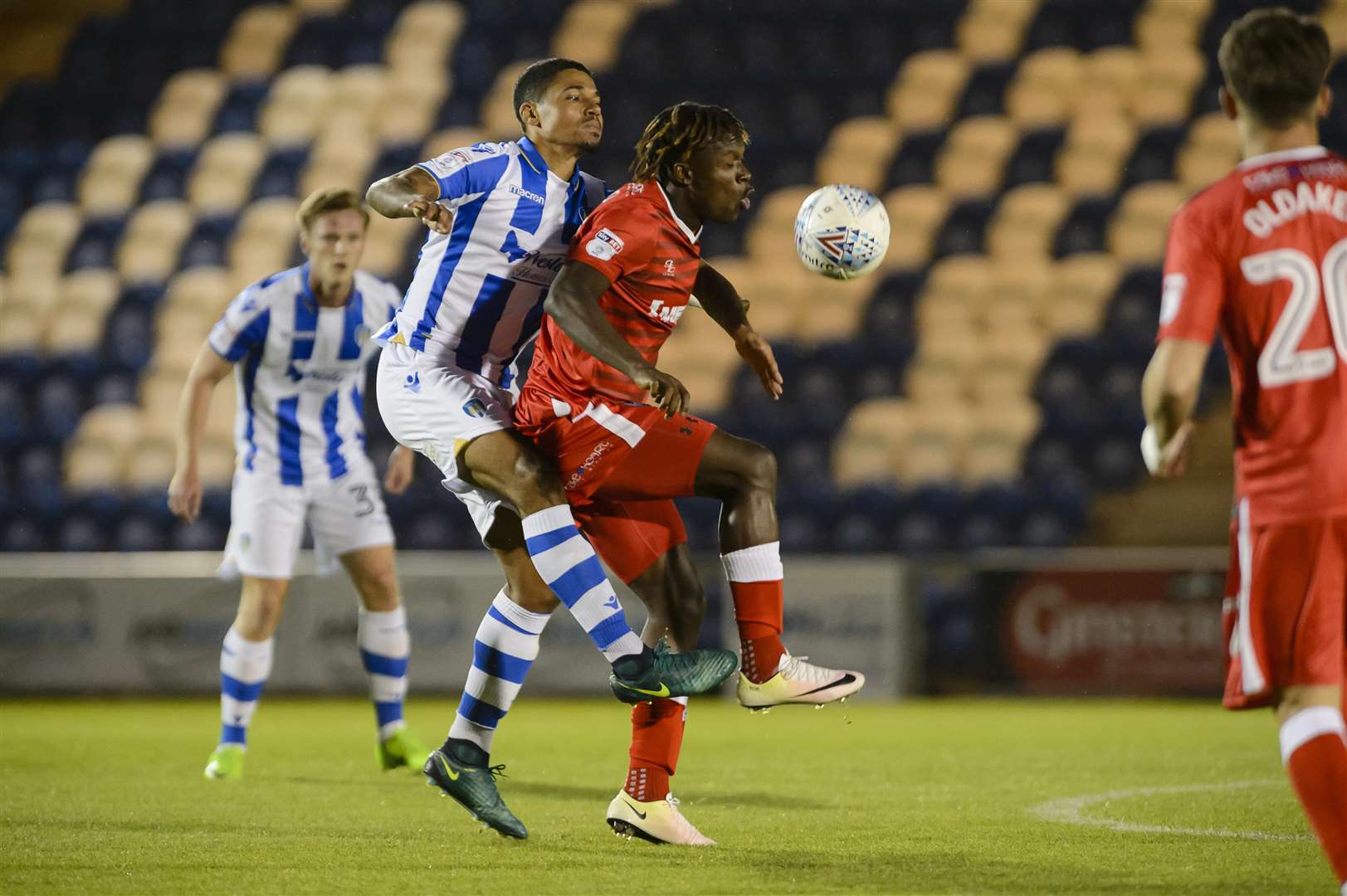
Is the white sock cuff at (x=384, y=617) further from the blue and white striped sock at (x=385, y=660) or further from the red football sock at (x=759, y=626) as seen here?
the red football sock at (x=759, y=626)

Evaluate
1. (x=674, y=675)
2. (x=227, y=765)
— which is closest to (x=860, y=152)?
(x=227, y=765)

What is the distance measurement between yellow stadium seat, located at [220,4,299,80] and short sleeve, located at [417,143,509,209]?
12.5 meters

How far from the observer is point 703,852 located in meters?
4.23

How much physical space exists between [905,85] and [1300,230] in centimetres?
1204

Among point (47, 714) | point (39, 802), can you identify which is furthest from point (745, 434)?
point (39, 802)

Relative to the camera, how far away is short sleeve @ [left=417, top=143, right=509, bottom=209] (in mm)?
4465

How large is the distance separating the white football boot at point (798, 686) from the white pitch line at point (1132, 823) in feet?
3.65

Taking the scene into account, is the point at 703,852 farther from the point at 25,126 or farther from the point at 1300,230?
the point at 25,126

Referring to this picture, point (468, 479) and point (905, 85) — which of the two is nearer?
point (468, 479)

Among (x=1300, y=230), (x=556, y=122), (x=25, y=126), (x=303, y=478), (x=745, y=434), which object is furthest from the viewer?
(x=25, y=126)

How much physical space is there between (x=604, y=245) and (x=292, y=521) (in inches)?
121

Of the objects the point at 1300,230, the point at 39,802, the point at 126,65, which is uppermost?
the point at 126,65

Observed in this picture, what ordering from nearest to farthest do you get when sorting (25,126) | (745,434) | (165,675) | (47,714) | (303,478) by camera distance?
(303,478) → (47,714) → (165,675) → (745,434) → (25,126)

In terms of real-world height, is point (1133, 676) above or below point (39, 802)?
below
